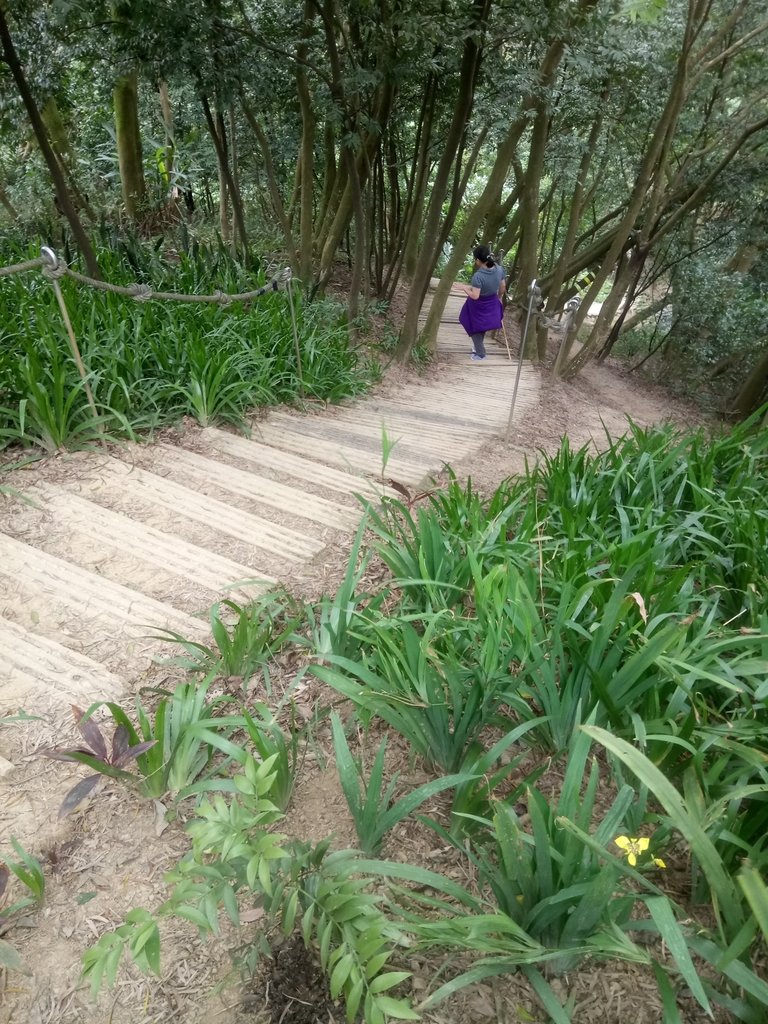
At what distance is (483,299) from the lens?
23.2 ft

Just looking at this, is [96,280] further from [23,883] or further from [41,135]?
[23,883]

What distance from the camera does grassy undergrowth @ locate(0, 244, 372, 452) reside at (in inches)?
110

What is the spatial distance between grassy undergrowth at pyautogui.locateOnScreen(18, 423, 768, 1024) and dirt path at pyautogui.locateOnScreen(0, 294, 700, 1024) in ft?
0.46

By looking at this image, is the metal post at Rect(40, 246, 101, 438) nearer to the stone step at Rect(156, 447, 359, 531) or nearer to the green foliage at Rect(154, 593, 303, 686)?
the stone step at Rect(156, 447, 359, 531)

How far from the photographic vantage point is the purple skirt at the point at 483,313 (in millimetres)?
7133

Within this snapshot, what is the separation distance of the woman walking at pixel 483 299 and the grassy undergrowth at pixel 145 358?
2.79 meters

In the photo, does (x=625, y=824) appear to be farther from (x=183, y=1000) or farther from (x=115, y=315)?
(x=115, y=315)

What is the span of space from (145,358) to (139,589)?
176 centimetres

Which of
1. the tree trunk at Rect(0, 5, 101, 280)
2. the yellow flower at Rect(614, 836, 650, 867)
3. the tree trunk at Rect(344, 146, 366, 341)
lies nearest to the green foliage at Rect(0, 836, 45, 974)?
the yellow flower at Rect(614, 836, 650, 867)

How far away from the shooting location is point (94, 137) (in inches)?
348

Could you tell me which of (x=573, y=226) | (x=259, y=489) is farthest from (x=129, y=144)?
(x=259, y=489)

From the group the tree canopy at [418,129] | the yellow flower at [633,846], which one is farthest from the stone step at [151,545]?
the tree canopy at [418,129]

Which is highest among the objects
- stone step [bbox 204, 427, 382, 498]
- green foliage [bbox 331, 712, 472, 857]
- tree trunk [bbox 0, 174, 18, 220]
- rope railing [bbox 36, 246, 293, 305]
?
rope railing [bbox 36, 246, 293, 305]

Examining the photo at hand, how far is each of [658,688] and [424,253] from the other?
18.1ft
